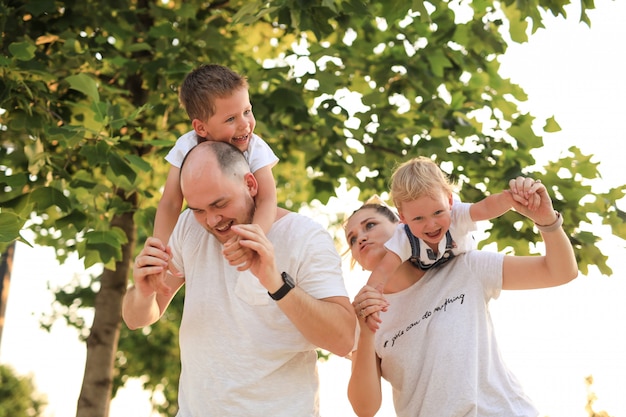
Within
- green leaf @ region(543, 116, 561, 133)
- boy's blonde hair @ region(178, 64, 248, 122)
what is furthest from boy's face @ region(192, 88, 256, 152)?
green leaf @ region(543, 116, 561, 133)

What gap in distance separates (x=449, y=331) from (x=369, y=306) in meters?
0.34

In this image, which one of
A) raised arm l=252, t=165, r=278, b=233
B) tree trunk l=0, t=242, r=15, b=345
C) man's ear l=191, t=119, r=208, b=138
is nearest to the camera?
raised arm l=252, t=165, r=278, b=233

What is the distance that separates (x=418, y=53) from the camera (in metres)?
6.08

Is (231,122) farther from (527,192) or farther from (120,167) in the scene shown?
(120,167)

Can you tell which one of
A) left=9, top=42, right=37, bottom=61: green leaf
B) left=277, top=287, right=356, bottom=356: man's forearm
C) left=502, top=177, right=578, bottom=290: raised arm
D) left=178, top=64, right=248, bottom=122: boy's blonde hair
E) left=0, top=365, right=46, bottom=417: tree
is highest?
left=0, top=365, right=46, bottom=417: tree

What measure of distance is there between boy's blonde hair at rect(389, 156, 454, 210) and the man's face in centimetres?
63

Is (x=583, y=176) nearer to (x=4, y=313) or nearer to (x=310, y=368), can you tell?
(x=310, y=368)

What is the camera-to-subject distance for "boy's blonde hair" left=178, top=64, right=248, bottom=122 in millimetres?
3342

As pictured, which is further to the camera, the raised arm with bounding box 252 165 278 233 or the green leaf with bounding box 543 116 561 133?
the green leaf with bounding box 543 116 561 133

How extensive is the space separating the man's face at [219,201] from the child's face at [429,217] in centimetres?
64

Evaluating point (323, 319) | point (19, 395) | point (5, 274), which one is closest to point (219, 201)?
point (323, 319)

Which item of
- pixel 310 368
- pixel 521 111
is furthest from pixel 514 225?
pixel 310 368

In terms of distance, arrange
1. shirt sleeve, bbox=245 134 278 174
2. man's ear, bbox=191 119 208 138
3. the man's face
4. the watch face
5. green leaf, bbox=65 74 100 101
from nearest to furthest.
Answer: the watch face → the man's face → shirt sleeve, bbox=245 134 278 174 → man's ear, bbox=191 119 208 138 → green leaf, bbox=65 74 100 101

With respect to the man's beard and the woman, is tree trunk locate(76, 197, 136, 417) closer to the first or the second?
the woman
